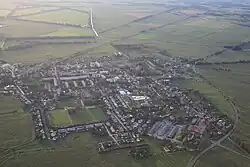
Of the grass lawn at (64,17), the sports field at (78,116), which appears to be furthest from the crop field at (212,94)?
the grass lawn at (64,17)

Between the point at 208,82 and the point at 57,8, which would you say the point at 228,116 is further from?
the point at 57,8

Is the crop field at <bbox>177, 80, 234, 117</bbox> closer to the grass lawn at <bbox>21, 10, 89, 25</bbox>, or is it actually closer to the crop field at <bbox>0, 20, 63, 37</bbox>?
the crop field at <bbox>0, 20, 63, 37</bbox>

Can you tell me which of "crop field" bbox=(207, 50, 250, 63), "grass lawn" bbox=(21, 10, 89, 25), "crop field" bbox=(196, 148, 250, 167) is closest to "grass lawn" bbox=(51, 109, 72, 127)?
"crop field" bbox=(196, 148, 250, 167)

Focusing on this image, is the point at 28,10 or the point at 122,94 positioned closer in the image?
the point at 122,94

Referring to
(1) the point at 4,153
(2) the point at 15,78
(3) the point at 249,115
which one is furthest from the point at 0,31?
(3) the point at 249,115

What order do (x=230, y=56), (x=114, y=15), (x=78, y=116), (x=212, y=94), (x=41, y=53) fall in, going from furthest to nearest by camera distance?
(x=114, y=15) < (x=230, y=56) < (x=41, y=53) < (x=212, y=94) < (x=78, y=116)

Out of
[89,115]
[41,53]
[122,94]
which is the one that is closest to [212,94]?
[122,94]

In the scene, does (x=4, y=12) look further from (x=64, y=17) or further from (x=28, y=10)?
(x=64, y=17)
